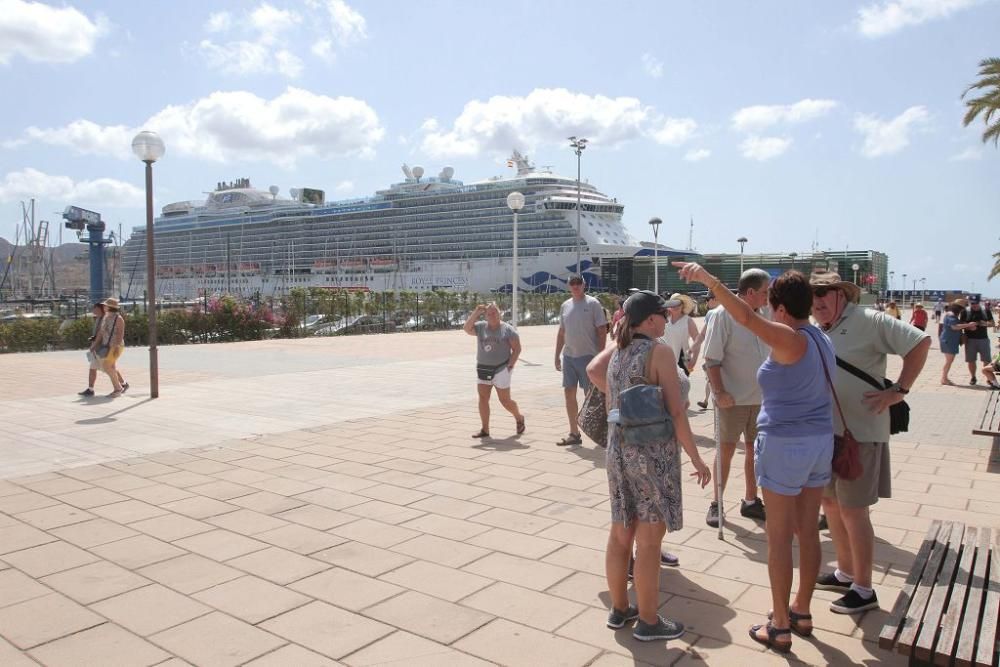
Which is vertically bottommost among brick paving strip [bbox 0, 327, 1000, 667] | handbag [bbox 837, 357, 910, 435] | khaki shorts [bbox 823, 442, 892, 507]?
brick paving strip [bbox 0, 327, 1000, 667]

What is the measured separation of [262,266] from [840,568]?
8252 centimetres

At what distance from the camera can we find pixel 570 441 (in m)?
6.67

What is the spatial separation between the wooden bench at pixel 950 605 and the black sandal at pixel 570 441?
361 cm

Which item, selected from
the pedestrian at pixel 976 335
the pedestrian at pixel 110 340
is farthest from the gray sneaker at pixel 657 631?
the pedestrian at pixel 976 335

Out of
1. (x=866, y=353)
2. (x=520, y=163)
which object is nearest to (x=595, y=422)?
(x=866, y=353)

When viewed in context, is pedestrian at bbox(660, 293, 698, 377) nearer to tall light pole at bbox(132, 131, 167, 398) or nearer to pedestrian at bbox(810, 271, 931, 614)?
pedestrian at bbox(810, 271, 931, 614)

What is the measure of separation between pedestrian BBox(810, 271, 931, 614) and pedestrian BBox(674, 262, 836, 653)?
1.05 ft

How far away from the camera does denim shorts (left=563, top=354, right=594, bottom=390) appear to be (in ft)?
21.9

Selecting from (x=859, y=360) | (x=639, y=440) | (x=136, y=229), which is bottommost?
(x=639, y=440)

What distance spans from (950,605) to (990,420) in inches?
159

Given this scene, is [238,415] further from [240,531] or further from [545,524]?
[545,524]

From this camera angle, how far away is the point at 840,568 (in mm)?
3410

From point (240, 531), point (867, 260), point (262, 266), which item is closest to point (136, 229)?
point (262, 266)

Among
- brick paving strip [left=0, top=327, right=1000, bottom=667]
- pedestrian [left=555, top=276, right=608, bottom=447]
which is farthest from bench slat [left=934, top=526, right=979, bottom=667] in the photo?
pedestrian [left=555, top=276, right=608, bottom=447]
